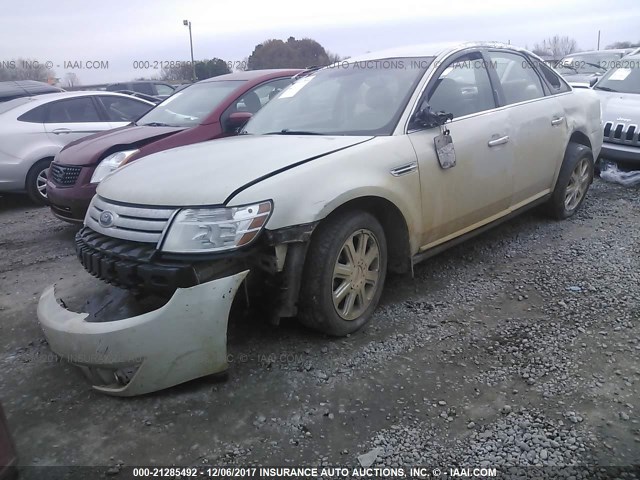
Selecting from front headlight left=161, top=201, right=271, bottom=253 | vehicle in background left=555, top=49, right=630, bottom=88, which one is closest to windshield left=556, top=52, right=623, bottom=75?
vehicle in background left=555, top=49, right=630, bottom=88

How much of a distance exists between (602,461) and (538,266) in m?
2.15

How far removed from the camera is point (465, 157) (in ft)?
11.8

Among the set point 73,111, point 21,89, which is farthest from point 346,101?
point 21,89

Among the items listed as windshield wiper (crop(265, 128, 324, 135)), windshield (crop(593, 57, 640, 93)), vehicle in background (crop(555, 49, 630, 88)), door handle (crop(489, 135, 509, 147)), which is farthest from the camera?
vehicle in background (crop(555, 49, 630, 88))

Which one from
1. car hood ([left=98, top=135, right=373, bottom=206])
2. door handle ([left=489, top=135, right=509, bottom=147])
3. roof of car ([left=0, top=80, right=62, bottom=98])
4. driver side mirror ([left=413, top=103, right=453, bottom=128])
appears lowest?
door handle ([left=489, top=135, right=509, bottom=147])

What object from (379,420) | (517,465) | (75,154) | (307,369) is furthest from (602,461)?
(75,154)

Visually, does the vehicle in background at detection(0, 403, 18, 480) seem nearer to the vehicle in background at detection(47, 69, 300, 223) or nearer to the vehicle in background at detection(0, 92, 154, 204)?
the vehicle in background at detection(47, 69, 300, 223)

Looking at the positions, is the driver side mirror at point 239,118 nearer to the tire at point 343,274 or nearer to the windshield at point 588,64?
the tire at point 343,274

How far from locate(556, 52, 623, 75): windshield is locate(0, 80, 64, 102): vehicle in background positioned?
11411 mm

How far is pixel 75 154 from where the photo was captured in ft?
16.7

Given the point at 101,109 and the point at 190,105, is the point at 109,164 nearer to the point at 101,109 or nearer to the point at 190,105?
the point at 190,105

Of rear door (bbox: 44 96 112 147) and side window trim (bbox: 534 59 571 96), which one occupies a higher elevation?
side window trim (bbox: 534 59 571 96)

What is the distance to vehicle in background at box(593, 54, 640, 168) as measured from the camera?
6348 mm

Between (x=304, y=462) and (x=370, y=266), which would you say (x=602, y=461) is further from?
(x=370, y=266)
